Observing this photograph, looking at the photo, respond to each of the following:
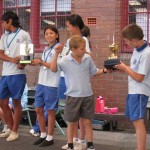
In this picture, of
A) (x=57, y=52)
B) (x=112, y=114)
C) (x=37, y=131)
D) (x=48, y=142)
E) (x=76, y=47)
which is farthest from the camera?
(x=112, y=114)

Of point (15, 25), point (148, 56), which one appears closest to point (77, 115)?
point (148, 56)

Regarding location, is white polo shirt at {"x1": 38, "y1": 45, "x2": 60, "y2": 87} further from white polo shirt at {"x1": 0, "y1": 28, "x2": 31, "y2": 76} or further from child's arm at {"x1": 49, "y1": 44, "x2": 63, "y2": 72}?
white polo shirt at {"x1": 0, "y1": 28, "x2": 31, "y2": 76}

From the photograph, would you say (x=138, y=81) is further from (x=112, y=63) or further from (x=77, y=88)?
(x=77, y=88)

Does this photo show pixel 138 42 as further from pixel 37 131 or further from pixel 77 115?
pixel 37 131

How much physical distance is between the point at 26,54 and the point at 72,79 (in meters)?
0.91

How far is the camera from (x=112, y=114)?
701cm

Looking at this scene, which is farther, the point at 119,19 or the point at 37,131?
the point at 119,19

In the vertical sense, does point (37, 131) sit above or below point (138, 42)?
below

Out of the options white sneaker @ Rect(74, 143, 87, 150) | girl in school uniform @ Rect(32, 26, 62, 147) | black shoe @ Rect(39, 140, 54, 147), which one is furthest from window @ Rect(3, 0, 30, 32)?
white sneaker @ Rect(74, 143, 87, 150)

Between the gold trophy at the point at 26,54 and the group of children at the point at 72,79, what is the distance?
0.14 meters

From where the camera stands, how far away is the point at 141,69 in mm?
4629

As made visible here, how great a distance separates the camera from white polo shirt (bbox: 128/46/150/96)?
4.62 m

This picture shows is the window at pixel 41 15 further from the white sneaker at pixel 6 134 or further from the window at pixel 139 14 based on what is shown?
the white sneaker at pixel 6 134

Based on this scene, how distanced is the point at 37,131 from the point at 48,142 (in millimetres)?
760
